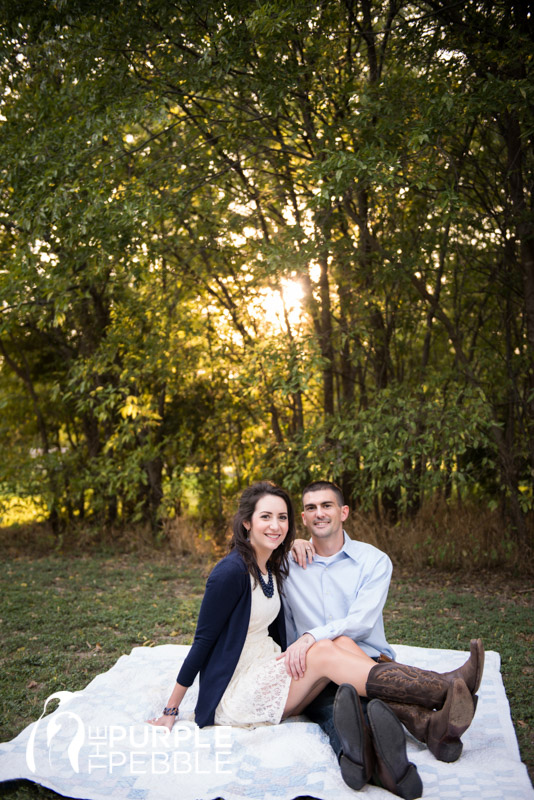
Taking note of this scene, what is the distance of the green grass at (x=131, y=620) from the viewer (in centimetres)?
333

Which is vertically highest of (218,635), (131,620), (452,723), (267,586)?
(267,586)

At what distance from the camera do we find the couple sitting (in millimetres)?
2240

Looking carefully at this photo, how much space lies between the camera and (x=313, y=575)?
2926mm

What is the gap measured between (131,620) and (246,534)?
2.21m

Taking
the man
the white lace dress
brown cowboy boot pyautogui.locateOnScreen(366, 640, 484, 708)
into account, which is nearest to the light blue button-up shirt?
the man

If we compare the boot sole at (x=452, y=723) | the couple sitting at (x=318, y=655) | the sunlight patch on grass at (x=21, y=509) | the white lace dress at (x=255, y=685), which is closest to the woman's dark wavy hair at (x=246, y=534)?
the couple sitting at (x=318, y=655)

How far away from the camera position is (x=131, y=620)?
15.1 feet

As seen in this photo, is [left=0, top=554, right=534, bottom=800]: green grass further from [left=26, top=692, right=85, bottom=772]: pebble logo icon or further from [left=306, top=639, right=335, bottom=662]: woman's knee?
[left=306, top=639, right=335, bottom=662]: woman's knee

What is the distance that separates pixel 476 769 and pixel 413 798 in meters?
0.32

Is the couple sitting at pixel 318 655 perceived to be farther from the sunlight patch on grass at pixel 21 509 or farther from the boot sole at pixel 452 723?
the sunlight patch on grass at pixel 21 509

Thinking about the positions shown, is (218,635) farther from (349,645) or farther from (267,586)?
(349,645)

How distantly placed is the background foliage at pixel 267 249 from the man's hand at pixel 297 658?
2448 mm

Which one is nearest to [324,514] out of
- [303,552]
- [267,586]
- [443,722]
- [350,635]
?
[303,552]

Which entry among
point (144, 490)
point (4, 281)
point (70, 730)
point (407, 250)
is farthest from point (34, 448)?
point (70, 730)
